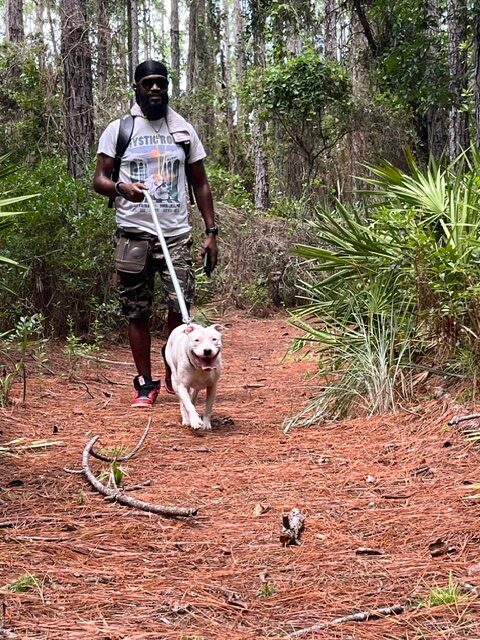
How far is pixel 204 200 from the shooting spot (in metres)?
5.54

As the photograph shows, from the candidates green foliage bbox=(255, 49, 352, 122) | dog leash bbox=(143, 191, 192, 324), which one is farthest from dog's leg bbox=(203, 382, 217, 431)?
green foliage bbox=(255, 49, 352, 122)

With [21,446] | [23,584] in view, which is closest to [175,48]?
[21,446]

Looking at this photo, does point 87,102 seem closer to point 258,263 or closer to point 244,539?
point 258,263

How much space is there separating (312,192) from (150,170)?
10343mm

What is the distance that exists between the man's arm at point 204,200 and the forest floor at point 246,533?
Result: 4.29ft

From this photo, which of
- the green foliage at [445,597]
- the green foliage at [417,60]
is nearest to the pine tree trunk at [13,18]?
the green foliage at [417,60]

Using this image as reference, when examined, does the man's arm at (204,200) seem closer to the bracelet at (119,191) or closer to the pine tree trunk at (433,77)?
the bracelet at (119,191)

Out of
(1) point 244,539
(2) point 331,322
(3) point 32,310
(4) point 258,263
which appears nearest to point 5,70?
(4) point 258,263

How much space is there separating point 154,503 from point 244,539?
0.54 meters

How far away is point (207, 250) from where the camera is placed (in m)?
5.41

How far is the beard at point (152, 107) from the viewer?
5.14 m

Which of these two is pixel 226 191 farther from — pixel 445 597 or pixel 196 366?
pixel 445 597

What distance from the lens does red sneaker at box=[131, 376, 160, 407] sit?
5.12m

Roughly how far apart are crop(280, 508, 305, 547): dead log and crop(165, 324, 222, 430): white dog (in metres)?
1.57
